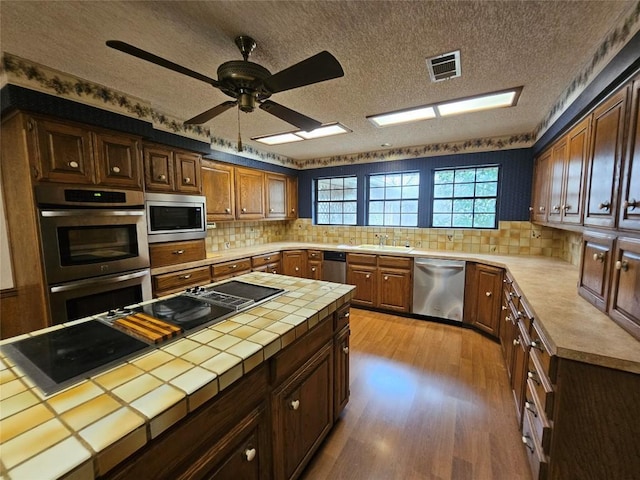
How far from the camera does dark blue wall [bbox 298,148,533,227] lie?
133 inches

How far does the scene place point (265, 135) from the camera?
3424mm

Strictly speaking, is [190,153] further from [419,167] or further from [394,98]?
[419,167]

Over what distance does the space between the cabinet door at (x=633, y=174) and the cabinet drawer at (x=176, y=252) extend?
3.25m

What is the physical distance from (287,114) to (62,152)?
5.44ft

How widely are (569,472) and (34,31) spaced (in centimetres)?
Answer: 341

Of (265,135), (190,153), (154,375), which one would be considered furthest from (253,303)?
(265,135)

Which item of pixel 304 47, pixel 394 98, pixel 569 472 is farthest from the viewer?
pixel 394 98

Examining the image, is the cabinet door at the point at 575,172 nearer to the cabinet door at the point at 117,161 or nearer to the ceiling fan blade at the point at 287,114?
the ceiling fan blade at the point at 287,114

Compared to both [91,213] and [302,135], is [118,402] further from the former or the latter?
[302,135]

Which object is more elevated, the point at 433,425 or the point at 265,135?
the point at 265,135

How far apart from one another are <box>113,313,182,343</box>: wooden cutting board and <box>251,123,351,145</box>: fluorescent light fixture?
8.35 ft

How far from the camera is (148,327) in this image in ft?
3.76

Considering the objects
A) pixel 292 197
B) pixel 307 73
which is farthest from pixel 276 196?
pixel 307 73

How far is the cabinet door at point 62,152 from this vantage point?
1.85 meters
